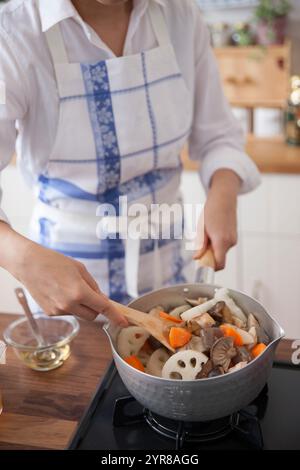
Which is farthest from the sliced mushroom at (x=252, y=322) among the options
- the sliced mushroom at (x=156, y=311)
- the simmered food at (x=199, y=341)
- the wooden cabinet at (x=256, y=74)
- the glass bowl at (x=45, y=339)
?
the wooden cabinet at (x=256, y=74)

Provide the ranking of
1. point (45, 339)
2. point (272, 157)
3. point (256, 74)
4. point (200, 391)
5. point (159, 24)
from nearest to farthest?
point (200, 391), point (45, 339), point (159, 24), point (272, 157), point (256, 74)

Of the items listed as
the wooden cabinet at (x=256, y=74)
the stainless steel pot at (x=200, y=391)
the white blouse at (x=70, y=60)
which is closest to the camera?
the stainless steel pot at (x=200, y=391)

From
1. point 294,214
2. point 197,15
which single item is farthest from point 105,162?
point 294,214

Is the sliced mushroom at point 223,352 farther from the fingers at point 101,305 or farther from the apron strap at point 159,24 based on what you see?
the apron strap at point 159,24

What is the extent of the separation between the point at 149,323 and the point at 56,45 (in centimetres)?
39

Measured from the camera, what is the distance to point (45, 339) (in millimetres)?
723

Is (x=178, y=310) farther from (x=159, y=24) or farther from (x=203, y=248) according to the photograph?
(x=159, y=24)

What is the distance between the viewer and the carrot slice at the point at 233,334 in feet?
1.94

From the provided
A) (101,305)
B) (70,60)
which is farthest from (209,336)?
Answer: (70,60)

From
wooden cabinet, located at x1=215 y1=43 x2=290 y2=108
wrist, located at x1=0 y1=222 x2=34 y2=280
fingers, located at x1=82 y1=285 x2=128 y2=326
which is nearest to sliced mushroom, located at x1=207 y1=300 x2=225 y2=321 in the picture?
fingers, located at x1=82 y1=285 x2=128 y2=326

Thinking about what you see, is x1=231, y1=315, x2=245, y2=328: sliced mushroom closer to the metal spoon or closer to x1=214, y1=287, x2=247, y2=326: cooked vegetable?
x1=214, y1=287, x2=247, y2=326: cooked vegetable

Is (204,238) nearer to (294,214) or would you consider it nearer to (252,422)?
(252,422)

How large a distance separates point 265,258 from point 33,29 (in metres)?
0.90

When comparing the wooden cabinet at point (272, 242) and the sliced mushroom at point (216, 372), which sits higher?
the sliced mushroom at point (216, 372)
